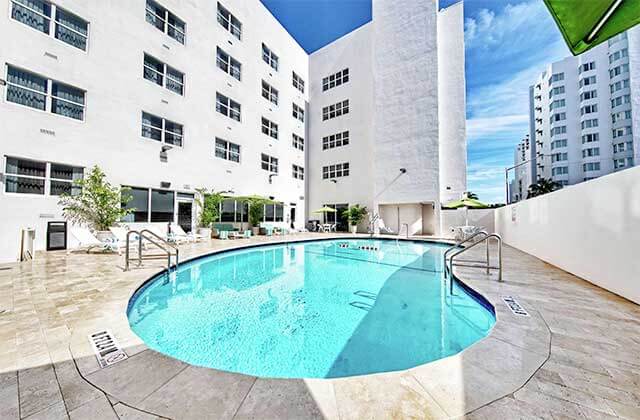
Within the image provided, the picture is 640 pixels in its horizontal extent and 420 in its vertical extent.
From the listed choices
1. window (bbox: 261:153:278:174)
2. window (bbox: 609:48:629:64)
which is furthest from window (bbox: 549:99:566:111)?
window (bbox: 261:153:278:174)

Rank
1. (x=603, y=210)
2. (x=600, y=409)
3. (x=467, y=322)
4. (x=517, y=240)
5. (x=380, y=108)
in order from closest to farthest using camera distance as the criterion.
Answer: (x=600, y=409) < (x=467, y=322) < (x=603, y=210) < (x=517, y=240) < (x=380, y=108)

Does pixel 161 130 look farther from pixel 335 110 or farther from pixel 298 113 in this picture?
pixel 335 110

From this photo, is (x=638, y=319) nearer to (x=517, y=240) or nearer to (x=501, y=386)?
(x=501, y=386)

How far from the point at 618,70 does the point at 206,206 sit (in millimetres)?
49940

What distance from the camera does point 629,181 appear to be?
12.8 ft

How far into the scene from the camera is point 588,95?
33.5 m

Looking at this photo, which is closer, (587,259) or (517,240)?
(587,259)

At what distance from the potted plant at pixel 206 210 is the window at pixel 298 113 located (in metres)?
10.3

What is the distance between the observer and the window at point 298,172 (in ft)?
64.2

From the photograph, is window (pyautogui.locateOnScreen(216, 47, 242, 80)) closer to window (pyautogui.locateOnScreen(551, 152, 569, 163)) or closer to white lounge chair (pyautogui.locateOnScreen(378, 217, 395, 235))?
white lounge chair (pyautogui.locateOnScreen(378, 217, 395, 235))

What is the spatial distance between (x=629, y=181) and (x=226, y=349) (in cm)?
645

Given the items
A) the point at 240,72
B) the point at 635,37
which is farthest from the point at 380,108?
the point at 635,37

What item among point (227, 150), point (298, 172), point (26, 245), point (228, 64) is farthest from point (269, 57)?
point (26, 245)

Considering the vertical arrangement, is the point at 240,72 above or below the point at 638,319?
above
